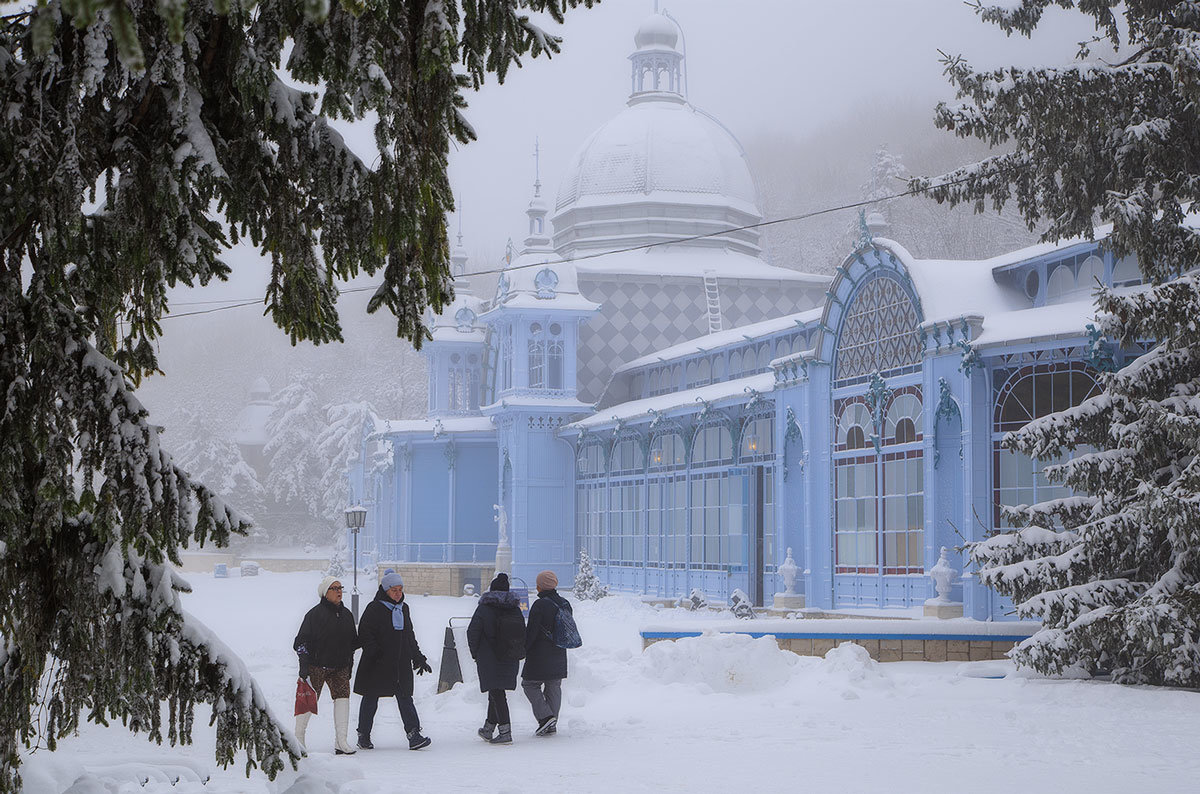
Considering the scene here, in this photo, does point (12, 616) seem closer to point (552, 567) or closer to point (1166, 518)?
point (1166, 518)

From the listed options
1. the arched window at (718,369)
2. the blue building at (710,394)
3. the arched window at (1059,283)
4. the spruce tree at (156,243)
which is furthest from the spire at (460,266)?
the spruce tree at (156,243)

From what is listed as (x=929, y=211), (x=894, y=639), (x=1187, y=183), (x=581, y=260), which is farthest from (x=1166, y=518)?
(x=929, y=211)

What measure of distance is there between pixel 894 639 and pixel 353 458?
3311cm

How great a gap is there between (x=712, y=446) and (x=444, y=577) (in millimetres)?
11565

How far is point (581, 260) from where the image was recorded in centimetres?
3844

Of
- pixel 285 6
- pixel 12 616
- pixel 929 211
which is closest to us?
pixel 285 6

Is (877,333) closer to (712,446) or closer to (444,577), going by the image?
(712,446)

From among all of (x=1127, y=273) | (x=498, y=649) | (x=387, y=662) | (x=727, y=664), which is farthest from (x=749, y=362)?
(x=387, y=662)

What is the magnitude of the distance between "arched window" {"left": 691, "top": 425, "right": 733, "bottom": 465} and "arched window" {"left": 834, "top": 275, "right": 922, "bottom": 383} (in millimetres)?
5084

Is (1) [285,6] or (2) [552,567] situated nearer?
(1) [285,6]

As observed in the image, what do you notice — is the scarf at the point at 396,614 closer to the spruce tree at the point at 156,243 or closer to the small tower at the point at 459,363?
the spruce tree at the point at 156,243

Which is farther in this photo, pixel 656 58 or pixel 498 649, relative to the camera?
pixel 656 58

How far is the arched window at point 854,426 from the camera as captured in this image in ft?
70.8

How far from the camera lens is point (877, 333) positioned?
2138cm
